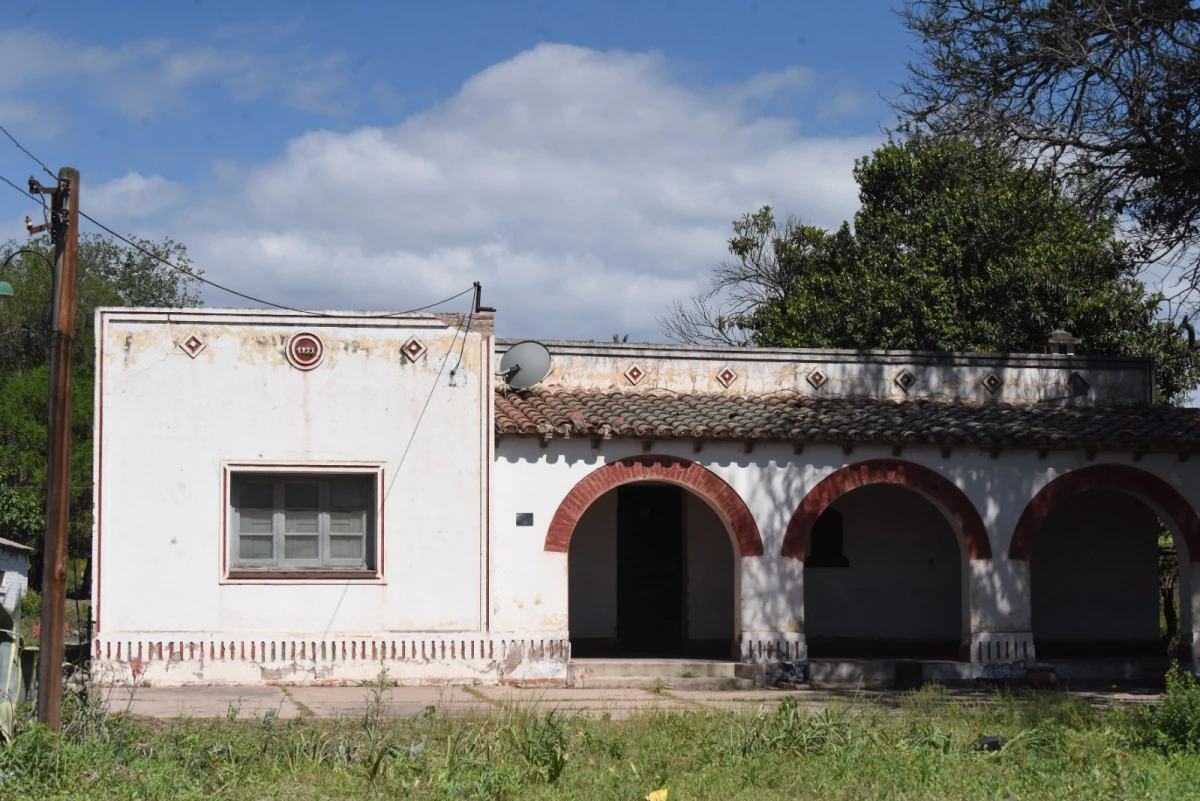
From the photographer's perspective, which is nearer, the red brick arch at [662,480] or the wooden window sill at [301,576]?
the wooden window sill at [301,576]

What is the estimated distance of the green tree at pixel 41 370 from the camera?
2975 cm

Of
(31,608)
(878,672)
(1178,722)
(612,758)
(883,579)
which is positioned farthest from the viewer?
(31,608)

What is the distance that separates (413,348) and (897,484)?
6.68m

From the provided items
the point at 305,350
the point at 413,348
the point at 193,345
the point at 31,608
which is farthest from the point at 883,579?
the point at 31,608

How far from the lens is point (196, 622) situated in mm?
16031

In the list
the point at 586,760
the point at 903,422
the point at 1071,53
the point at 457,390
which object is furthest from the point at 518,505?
the point at 1071,53

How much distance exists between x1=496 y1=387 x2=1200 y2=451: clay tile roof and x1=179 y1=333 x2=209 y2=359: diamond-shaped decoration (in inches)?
150

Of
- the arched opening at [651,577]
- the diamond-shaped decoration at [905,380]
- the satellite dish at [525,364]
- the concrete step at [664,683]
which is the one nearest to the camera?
the concrete step at [664,683]

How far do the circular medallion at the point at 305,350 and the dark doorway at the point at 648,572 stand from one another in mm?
5118

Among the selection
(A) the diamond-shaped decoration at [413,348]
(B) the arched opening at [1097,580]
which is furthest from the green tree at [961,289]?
(A) the diamond-shaped decoration at [413,348]

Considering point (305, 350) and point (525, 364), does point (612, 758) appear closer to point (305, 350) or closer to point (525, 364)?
point (305, 350)

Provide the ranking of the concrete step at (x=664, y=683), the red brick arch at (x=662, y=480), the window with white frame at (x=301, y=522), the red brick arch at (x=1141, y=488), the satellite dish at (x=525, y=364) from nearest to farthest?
the window with white frame at (x=301, y=522) < the concrete step at (x=664, y=683) < the red brick arch at (x=662, y=480) < the satellite dish at (x=525, y=364) < the red brick arch at (x=1141, y=488)

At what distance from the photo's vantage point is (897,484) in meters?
17.7

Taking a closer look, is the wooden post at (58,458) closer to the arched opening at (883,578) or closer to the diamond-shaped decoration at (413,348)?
the diamond-shaped decoration at (413,348)
